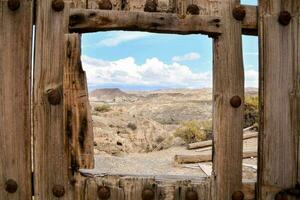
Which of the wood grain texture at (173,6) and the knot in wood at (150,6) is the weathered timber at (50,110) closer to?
the wood grain texture at (173,6)

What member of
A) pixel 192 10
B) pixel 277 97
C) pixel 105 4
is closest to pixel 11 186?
pixel 105 4

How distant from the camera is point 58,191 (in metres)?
2.42

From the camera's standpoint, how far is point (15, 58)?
241cm

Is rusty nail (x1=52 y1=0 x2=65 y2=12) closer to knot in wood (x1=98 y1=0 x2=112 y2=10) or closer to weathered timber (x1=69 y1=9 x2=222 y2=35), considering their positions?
weathered timber (x1=69 y1=9 x2=222 y2=35)

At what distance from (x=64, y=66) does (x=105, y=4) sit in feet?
1.31

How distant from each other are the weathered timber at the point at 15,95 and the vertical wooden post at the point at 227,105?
101cm

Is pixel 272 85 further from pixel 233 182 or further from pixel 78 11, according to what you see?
pixel 78 11

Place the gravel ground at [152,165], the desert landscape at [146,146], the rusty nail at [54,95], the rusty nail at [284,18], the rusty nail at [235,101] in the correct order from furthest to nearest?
the desert landscape at [146,146], the gravel ground at [152,165], the rusty nail at [284,18], the rusty nail at [235,101], the rusty nail at [54,95]

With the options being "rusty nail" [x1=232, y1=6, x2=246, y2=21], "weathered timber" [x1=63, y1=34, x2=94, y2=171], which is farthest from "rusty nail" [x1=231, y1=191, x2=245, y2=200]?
"rusty nail" [x1=232, y1=6, x2=246, y2=21]

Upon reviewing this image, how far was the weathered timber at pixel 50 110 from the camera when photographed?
2.40 m

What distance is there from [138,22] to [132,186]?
878mm

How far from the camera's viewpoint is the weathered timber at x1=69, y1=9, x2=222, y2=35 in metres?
2.43

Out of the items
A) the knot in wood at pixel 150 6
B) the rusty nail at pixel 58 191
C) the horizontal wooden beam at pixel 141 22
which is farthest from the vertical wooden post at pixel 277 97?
the rusty nail at pixel 58 191

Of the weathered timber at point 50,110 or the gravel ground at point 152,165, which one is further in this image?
the gravel ground at point 152,165
